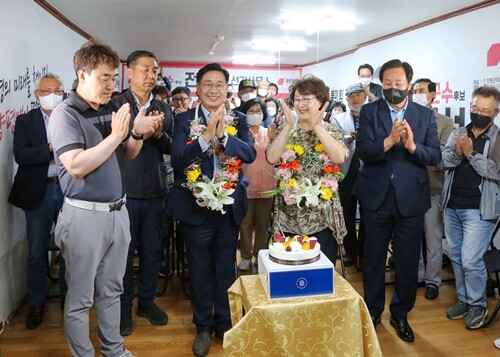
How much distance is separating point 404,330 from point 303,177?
122 centimetres

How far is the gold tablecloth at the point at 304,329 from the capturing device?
1692 millimetres

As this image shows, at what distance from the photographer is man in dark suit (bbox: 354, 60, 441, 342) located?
262 centimetres

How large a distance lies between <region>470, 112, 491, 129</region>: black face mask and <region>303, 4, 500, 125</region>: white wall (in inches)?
65.3

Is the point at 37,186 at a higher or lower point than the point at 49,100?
lower

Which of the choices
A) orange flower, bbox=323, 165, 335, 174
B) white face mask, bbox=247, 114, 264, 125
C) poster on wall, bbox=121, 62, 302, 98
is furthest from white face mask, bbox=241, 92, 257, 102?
poster on wall, bbox=121, 62, 302, 98

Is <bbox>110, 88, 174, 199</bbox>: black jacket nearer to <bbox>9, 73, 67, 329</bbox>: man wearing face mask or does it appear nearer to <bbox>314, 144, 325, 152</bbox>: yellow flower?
<bbox>9, 73, 67, 329</bbox>: man wearing face mask

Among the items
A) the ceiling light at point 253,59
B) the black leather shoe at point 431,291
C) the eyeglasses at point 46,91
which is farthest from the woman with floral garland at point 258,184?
the ceiling light at point 253,59

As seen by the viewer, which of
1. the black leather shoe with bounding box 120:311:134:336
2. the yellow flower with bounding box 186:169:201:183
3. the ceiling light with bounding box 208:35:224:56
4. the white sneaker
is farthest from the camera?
the ceiling light with bounding box 208:35:224:56

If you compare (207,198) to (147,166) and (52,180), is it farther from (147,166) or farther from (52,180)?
(52,180)

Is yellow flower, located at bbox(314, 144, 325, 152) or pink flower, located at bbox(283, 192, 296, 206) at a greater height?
yellow flower, located at bbox(314, 144, 325, 152)

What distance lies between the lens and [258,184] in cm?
382

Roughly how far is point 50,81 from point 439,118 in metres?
2.90

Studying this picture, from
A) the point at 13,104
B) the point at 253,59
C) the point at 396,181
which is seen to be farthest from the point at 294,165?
the point at 253,59

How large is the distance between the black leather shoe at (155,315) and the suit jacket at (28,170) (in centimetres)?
102
